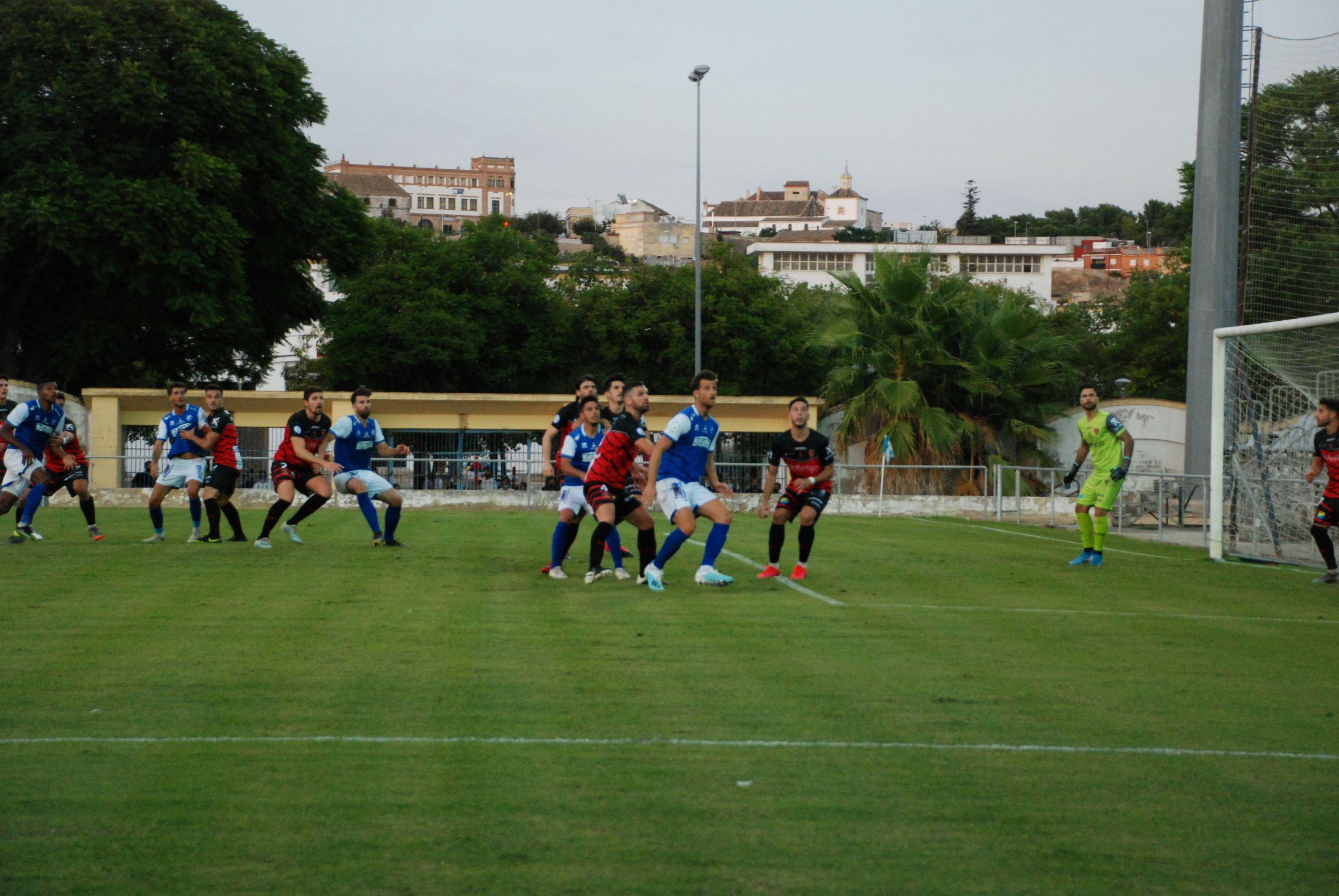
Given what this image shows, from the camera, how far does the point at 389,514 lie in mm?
15273

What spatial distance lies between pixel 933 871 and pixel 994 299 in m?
30.8

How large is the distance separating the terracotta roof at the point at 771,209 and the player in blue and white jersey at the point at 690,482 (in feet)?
570

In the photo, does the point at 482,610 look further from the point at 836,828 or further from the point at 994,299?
the point at 994,299

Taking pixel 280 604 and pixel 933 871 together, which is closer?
pixel 933 871

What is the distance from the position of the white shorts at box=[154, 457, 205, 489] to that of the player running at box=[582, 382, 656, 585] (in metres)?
5.95

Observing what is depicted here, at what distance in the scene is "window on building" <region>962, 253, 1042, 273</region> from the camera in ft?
343

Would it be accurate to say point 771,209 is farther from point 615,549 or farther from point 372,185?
point 615,549

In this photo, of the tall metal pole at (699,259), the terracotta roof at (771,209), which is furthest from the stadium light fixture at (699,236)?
the terracotta roof at (771,209)

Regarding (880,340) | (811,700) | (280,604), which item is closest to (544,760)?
(811,700)

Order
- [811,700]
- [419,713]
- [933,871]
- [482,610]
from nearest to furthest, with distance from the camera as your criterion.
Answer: [933,871] < [419,713] < [811,700] < [482,610]

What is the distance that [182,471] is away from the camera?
1527cm

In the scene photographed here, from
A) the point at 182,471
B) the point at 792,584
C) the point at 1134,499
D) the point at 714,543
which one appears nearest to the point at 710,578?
the point at 714,543

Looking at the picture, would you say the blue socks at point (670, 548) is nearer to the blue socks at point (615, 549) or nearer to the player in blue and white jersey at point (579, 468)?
the blue socks at point (615, 549)

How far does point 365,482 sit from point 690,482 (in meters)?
4.79
